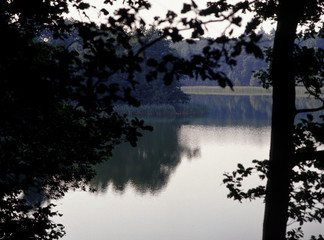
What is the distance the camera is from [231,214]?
692 inches

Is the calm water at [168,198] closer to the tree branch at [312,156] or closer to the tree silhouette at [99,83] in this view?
the tree silhouette at [99,83]

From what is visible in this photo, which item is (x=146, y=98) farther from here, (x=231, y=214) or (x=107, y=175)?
(x=231, y=214)

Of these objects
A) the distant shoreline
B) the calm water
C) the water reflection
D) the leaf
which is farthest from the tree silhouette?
the distant shoreline

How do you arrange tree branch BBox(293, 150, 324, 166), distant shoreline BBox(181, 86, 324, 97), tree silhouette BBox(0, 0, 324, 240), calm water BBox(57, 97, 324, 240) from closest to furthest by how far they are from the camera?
tree silhouette BBox(0, 0, 324, 240)
tree branch BBox(293, 150, 324, 166)
calm water BBox(57, 97, 324, 240)
distant shoreline BBox(181, 86, 324, 97)

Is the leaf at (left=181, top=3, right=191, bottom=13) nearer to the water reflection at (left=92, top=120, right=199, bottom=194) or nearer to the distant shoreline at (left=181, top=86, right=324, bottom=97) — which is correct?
the water reflection at (left=92, top=120, right=199, bottom=194)

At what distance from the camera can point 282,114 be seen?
5.44 metres

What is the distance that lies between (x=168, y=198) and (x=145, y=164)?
6785 mm

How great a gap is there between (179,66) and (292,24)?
10.5ft

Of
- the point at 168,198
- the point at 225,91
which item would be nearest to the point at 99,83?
the point at 168,198

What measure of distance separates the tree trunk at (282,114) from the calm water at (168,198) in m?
6.33

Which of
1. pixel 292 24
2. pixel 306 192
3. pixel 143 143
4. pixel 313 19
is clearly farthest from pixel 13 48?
pixel 143 143

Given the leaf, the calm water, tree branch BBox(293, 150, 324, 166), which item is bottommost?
the calm water

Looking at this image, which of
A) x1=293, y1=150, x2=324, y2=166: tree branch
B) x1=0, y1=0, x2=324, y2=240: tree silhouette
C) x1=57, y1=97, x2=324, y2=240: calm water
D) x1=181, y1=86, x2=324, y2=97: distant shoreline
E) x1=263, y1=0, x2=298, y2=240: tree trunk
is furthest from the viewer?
x1=181, y1=86, x2=324, y2=97: distant shoreline

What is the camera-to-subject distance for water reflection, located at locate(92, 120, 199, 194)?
21892mm
